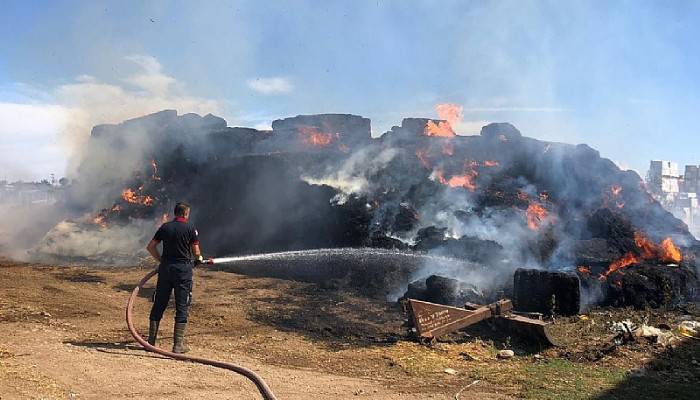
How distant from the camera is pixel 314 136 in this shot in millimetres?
30156

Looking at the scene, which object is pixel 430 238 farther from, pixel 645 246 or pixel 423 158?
pixel 645 246

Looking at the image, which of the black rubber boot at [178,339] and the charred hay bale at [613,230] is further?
the charred hay bale at [613,230]

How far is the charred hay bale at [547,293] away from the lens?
10.0 m

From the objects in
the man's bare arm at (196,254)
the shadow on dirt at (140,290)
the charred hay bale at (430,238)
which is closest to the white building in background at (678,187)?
the charred hay bale at (430,238)

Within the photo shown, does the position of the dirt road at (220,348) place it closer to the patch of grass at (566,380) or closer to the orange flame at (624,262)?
the patch of grass at (566,380)

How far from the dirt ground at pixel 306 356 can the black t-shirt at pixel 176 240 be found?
4.60 feet

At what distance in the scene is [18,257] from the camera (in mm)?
19328

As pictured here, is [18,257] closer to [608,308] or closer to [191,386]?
[191,386]

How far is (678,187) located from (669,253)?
145ft

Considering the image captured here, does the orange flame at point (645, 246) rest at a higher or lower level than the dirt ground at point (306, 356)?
higher

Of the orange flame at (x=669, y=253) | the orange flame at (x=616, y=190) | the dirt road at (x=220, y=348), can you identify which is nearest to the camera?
the dirt road at (x=220, y=348)

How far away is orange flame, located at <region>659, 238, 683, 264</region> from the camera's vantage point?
14906 millimetres

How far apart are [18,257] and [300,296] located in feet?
47.0

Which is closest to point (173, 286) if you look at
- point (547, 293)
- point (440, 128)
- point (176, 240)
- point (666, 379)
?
point (176, 240)
